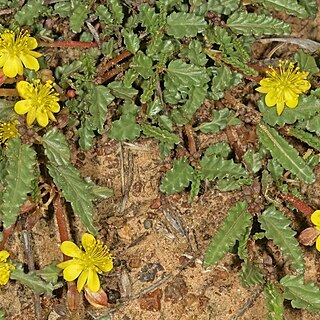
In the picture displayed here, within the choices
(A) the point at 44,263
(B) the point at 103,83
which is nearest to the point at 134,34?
(B) the point at 103,83

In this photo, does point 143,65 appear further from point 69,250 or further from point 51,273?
point 51,273

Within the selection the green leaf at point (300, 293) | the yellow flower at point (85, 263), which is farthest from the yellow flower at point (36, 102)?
the green leaf at point (300, 293)

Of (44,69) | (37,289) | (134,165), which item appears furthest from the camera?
(134,165)

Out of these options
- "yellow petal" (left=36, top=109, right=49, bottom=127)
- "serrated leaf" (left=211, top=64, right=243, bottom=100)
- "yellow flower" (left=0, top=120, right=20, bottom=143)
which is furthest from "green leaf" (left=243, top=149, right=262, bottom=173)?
"yellow flower" (left=0, top=120, right=20, bottom=143)

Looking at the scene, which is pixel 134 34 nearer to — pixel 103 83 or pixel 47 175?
pixel 103 83

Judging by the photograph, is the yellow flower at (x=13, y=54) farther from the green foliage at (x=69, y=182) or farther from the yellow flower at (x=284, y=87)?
the yellow flower at (x=284, y=87)

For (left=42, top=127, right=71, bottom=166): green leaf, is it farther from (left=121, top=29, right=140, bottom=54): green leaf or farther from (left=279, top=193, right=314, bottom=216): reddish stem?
(left=279, top=193, right=314, bottom=216): reddish stem
